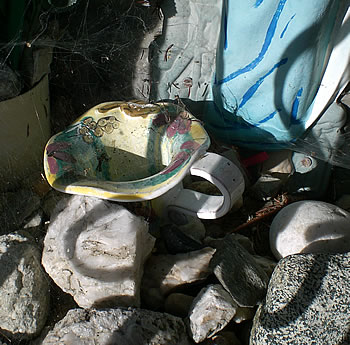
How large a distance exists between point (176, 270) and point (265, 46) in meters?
0.39

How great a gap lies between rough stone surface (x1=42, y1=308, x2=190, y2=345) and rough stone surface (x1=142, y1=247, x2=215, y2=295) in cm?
9

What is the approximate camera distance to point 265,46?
79 centimetres

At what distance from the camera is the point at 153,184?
26.7 inches

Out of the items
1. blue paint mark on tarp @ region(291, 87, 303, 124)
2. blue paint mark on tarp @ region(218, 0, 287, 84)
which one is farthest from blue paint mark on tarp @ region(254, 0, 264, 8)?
blue paint mark on tarp @ region(291, 87, 303, 124)

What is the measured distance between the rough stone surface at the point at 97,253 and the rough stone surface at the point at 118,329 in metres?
0.04

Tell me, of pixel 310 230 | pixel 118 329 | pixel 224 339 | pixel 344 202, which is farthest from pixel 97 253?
pixel 344 202

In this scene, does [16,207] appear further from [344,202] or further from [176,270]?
[344,202]

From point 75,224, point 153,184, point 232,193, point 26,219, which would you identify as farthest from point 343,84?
point 26,219

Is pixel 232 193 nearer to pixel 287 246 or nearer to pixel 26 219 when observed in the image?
pixel 287 246

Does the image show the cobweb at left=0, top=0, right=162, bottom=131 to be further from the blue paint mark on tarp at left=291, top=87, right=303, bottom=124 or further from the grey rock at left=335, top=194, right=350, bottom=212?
the grey rock at left=335, top=194, right=350, bottom=212

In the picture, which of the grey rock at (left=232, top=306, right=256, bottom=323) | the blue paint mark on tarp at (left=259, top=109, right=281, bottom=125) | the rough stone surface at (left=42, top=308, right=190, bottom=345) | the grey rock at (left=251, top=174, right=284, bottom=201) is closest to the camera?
the rough stone surface at (left=42, top=308, right=190, bottom=345)

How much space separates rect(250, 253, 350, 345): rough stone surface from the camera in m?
0.67

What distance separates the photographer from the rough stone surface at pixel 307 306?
67 cm

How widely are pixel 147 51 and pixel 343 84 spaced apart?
1.24 feet
